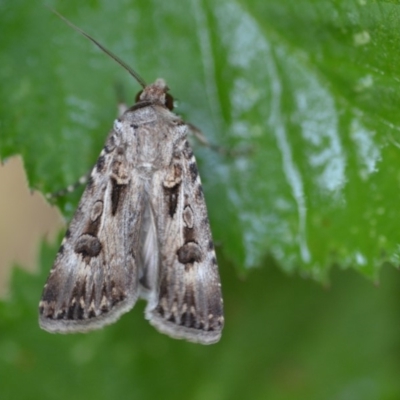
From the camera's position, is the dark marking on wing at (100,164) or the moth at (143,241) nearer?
the moth at (143,241)

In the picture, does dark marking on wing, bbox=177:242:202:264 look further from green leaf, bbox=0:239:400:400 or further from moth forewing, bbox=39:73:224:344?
green leaf, bbox=0:239:400:400

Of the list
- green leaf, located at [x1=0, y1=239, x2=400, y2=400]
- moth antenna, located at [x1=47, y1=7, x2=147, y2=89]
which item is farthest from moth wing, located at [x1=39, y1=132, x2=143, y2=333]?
green leaf, located at [x1=0, y1=239, x2=400, y2=400]

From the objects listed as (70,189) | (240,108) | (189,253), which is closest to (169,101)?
(240,108)

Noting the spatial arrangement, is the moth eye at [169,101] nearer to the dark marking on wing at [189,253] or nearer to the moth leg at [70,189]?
the moth leg at [70,189]

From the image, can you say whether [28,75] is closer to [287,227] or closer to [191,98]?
[191,98]

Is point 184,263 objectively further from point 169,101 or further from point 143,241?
point 169,101

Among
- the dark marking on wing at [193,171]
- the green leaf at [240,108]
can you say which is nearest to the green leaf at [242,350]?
the green leaf at [240,108]
